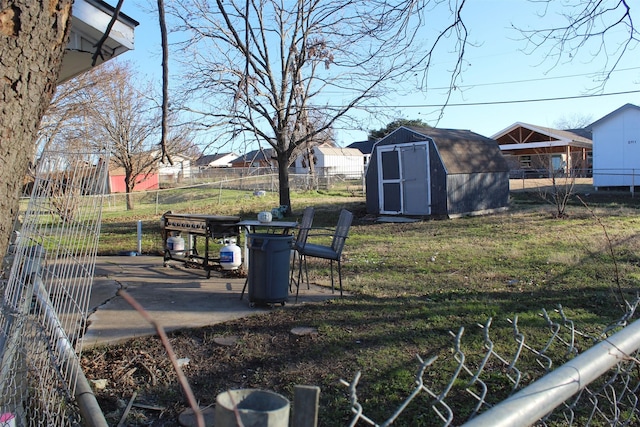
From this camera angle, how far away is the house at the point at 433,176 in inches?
652

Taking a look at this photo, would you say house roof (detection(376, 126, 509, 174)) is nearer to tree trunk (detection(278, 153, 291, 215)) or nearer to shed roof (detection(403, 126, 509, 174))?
shed roof (detection(403, 126, 509, 174))

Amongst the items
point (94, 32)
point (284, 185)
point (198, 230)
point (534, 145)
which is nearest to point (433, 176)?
point (284, 185)

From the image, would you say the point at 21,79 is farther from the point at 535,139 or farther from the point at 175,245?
the point at 535,139

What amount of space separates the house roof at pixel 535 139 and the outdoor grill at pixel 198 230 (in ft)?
106

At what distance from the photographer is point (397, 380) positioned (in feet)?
13.1

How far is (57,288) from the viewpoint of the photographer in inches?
142

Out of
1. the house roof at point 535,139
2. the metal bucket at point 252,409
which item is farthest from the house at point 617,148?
the metal bucket at point 252,409

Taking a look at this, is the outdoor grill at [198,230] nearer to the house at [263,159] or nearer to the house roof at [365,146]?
the house at [263,159]

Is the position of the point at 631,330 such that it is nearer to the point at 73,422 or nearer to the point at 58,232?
the point at 73,422

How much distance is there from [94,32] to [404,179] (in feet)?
42.1

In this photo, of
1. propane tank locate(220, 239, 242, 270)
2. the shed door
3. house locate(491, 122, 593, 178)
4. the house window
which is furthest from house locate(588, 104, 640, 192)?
propane tank locate(220, 239, 242, 270)

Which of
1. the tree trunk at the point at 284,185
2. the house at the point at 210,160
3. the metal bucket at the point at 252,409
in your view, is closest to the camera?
the metal bucket at the point at 252,409

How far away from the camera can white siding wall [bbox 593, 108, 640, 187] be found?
84.0 ft

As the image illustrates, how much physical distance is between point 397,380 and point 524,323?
1.94m
